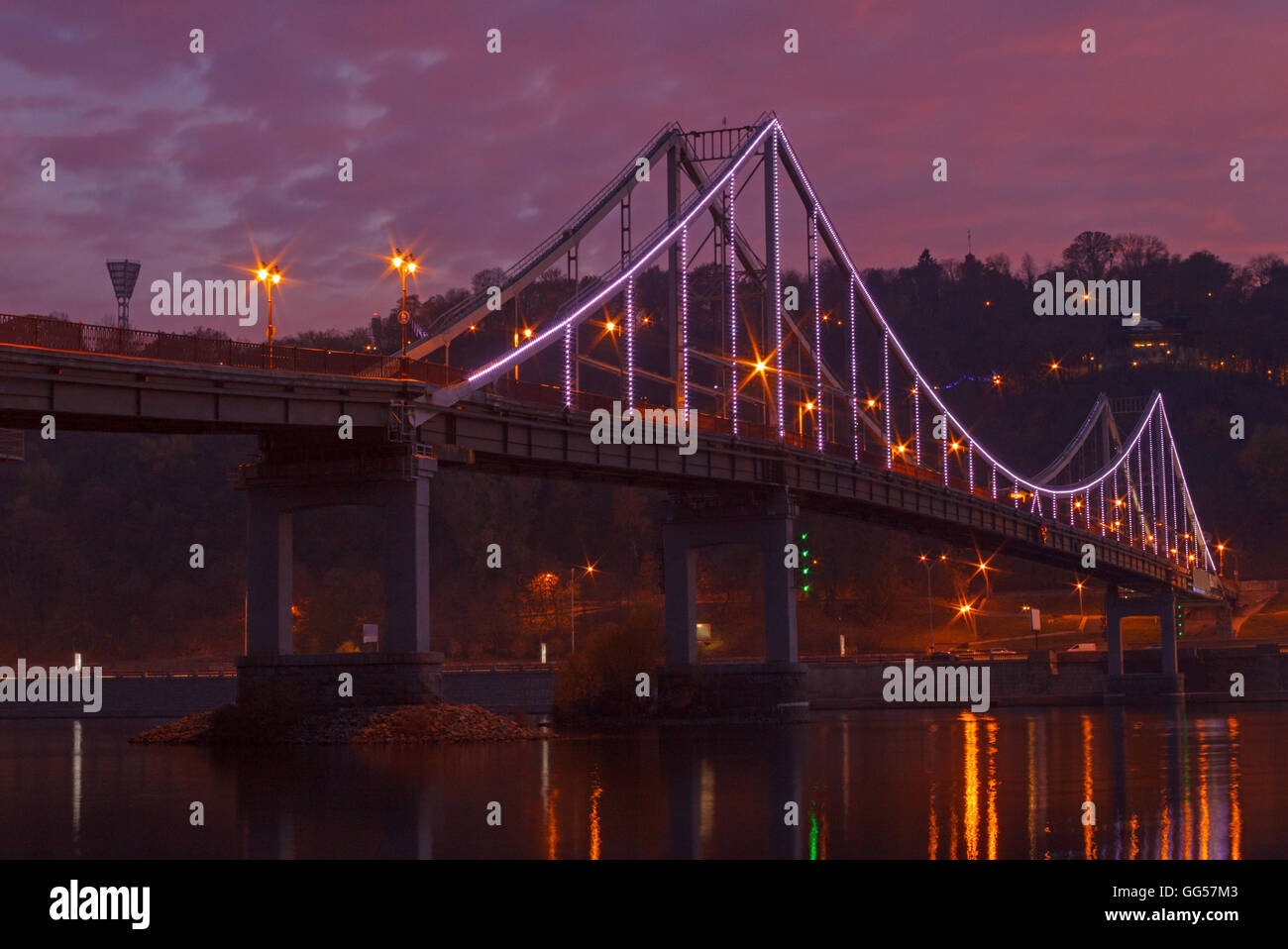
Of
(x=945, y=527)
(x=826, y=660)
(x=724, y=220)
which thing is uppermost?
(x=724, y=220)

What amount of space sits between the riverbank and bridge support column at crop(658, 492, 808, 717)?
780 inches

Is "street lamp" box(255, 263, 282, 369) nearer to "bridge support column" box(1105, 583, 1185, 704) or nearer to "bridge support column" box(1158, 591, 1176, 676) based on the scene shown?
"bridge support column" box(1105, 583, 1185, 704)

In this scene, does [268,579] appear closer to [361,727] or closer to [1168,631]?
[361,727]

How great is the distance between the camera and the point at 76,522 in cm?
16362

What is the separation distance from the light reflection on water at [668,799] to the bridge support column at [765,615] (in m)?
18.5

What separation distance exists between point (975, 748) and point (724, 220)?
1433 inches

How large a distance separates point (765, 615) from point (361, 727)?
2840cm

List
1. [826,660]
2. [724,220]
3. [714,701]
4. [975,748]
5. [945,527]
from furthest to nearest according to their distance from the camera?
[826,660] < [945,527] < [724,220] < [714,701] < [975,748]

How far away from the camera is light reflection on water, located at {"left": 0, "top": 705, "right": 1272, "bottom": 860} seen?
21.2 m
